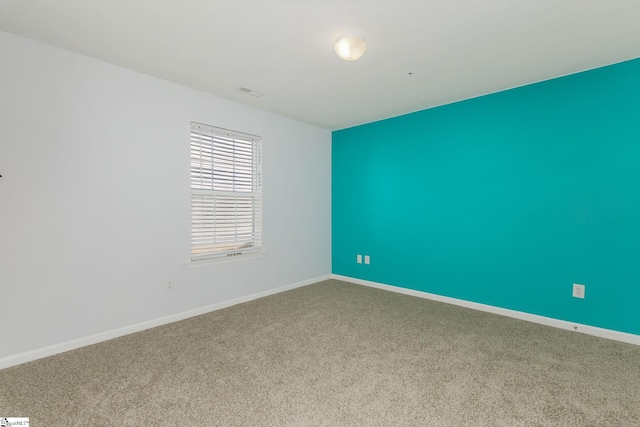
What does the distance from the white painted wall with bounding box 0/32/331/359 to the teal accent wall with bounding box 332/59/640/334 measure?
6.79 feet

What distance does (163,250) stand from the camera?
116 inches

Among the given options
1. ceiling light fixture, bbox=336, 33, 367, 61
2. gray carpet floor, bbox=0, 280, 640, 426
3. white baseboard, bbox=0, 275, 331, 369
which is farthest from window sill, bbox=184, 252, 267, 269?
ceiling light fixture, bbox=336, 33, 367, 61

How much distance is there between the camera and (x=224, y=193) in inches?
136

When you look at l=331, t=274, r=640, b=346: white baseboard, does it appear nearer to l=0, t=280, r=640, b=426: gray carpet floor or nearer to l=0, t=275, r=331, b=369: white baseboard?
l=0, t=280, r=640, b=426: gray carpet floor

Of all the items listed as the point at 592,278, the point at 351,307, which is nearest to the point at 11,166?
the point at 351,307

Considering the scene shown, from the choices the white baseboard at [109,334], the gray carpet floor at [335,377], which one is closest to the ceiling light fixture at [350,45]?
the gray carpet floor at [335,377]

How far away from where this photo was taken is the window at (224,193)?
323 cm

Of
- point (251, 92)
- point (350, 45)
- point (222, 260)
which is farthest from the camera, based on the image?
point (222, 260)

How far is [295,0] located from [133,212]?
2231mm

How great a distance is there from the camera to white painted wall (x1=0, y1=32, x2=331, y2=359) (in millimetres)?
2191

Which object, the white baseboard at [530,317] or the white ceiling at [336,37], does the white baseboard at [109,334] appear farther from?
the white ceiling at [336,37]

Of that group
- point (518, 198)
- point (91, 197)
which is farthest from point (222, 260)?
point (518, 198)

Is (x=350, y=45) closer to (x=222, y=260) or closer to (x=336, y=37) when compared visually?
(x=336, y=37)

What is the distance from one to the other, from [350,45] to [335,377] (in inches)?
90.3
